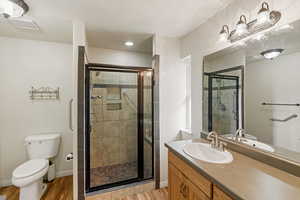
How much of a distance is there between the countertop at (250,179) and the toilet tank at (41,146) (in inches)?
84.8

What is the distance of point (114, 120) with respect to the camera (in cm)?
249

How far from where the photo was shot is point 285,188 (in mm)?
784

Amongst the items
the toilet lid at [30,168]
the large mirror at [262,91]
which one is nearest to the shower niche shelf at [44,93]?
the toilet lid at [30,168]

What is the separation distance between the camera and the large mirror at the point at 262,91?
102cm

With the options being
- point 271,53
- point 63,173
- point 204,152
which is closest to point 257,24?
point 271,53

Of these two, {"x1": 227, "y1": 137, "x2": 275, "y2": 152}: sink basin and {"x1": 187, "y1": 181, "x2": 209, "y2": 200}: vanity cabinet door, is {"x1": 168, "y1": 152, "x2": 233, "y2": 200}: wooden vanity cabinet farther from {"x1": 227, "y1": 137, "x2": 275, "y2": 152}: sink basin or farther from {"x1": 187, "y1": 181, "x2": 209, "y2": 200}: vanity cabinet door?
{"x1": 227, "y1": 137, "x2": 275, "y2": 152}: sink basin

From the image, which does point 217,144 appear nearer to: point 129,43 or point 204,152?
point 204,152

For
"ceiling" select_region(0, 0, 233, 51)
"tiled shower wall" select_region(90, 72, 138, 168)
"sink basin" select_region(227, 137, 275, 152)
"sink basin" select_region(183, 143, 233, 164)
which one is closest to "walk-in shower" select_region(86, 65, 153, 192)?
"tiled shower wall" select_region(90, 72, 138, 168)

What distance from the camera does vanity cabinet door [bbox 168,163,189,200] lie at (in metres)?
1.23

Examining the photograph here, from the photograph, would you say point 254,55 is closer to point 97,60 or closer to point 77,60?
point 77,60

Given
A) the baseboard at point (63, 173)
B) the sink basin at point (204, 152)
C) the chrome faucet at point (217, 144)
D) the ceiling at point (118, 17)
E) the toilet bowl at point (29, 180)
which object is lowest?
the baseboard at point (63, 173)

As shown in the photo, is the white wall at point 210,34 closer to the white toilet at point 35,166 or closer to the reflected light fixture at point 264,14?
the reflected light fixture at point 264,14

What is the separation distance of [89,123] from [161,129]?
107cm

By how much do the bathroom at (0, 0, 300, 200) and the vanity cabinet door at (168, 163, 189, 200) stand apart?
0.01 m
